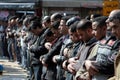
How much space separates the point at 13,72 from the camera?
16.5 metres

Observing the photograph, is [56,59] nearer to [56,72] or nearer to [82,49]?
[56,72]

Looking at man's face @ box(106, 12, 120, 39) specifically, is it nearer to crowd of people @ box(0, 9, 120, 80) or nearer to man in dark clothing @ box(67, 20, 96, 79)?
crowd of people @ box(0, 9, 120, 80)

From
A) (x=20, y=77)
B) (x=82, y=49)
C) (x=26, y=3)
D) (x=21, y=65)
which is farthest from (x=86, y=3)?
(x=82, y=49)

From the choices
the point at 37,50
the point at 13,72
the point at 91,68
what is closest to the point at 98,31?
the point at 91,68

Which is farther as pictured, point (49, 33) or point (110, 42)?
point (49, 33)

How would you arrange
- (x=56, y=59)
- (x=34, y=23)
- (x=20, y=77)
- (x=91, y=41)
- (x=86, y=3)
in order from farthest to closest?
(x=86, y=3)
(x=20, y=77)
(x=34, y=23)
(x=56, y=59)
(x=91, y=41)

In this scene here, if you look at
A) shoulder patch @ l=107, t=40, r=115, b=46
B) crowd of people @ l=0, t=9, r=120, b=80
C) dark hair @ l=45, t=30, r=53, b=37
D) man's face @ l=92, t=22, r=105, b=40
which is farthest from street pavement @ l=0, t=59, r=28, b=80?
shoulder patch @ l=107, t=40, r=115, b=46

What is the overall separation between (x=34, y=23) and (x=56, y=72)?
87.6 inches

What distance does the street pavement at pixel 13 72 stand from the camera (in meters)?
14.8

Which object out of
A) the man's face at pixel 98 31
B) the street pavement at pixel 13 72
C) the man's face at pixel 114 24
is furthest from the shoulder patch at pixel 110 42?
Result: the street pavement at pixel 13 72

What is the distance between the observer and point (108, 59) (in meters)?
5.81

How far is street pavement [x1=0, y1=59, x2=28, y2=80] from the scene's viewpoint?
14812 mm

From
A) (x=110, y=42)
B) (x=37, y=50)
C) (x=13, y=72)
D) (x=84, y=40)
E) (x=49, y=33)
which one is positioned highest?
(x=110, y=42)

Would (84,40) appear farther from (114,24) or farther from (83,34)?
(114,24)
